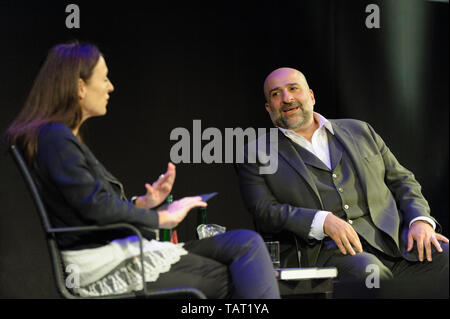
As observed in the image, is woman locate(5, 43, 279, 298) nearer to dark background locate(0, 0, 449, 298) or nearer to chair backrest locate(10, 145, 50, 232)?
chair backrest locate(10, 145, 50, 232)

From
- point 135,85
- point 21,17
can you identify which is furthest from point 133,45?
point 21,17

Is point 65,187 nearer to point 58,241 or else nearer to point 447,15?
point 58,241

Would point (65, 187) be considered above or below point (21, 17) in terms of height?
below

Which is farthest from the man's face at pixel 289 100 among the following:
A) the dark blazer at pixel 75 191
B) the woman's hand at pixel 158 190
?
the dark blazer at pixel 75 191

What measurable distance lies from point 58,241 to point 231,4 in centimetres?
287

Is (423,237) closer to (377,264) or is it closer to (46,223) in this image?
(377,264)

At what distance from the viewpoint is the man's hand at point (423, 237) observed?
9.02 feet

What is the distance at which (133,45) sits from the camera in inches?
166

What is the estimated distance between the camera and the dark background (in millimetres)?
3979

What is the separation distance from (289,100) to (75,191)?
1.58 meters
